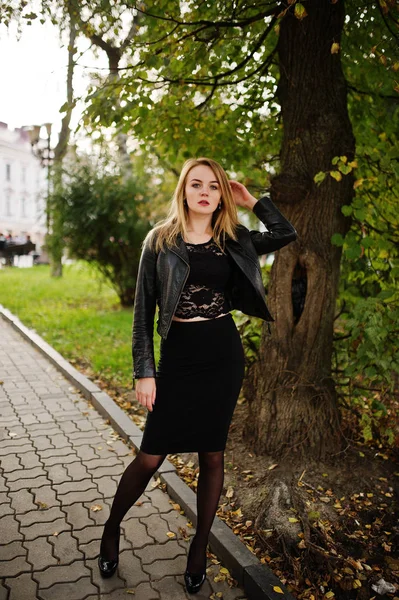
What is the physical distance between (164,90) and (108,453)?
3.75 m

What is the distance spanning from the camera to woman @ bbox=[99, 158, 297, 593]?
112 inches

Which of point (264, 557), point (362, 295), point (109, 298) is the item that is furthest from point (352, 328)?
point (109, 298)

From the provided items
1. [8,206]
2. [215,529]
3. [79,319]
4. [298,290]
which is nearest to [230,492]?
[215,529]

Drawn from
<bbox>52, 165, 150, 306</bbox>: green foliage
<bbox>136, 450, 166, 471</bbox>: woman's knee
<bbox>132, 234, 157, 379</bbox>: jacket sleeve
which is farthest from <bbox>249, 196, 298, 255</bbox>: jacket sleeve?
<bbox>52, 165, 150, 306</bbox>: green foliage

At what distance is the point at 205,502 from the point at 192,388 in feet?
2.34

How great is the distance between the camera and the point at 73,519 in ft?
12.0

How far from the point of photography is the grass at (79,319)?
26.0 feet

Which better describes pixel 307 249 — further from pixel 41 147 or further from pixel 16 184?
pixel 16 184

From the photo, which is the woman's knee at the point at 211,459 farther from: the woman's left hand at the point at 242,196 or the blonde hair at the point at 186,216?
the woman's left hand at the point at 242,196

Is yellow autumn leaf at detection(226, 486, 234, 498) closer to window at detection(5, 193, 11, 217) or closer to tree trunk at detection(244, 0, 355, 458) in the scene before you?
tree trunk at detection(244, 0, 355, 458)

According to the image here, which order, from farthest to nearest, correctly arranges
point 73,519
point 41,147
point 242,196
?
point 41,147 → point 73,519 → point 242,196

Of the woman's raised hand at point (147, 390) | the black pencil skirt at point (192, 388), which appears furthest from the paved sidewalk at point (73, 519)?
the woman's raised hand at point (147, 390)

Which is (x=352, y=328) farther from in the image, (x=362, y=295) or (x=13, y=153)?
(x=13, y=153)

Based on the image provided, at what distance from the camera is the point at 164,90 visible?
557 centimetres
